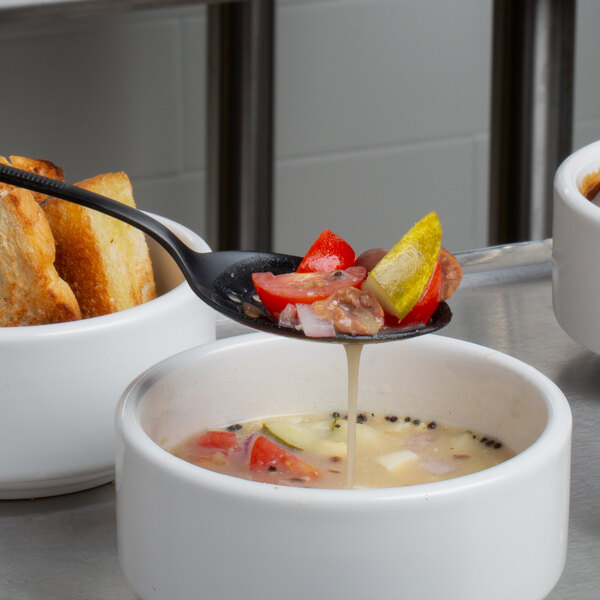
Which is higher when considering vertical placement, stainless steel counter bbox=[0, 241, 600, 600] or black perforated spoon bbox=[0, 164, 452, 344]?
black perforated spoon bbox=[0, 164, 452, 344]

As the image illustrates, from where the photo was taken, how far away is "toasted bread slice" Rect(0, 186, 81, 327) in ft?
2.01

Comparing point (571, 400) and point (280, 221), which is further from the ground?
point (571, 400)

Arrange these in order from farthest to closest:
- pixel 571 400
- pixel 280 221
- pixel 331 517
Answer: pixel 280 221, pixel 571 400, pixel 331 517

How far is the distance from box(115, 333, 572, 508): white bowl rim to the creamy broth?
54 mm

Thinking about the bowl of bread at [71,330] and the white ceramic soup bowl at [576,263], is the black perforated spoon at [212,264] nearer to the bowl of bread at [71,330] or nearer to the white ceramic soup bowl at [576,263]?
the bowl of bread at [71,330]

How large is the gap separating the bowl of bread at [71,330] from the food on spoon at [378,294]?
63 millimetres

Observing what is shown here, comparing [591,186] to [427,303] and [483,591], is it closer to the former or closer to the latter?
[427,303]

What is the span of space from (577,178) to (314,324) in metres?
0.28

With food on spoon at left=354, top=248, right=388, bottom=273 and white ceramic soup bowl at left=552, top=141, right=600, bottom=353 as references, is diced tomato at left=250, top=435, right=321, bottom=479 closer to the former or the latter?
food on spoon at left=354, top=248, right=388, bottom=273

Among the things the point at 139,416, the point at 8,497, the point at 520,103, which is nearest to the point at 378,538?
the point at 139,416

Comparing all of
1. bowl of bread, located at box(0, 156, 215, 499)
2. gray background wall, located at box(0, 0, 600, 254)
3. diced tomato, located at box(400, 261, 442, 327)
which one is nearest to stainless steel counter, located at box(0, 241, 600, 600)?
bowl of bread, located at box(0, 156, 215, 499)

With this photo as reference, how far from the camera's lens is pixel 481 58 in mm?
2041

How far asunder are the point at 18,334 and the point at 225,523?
16 centimetres

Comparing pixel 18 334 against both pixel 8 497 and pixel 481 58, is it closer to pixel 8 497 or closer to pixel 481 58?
pixel 8 497
